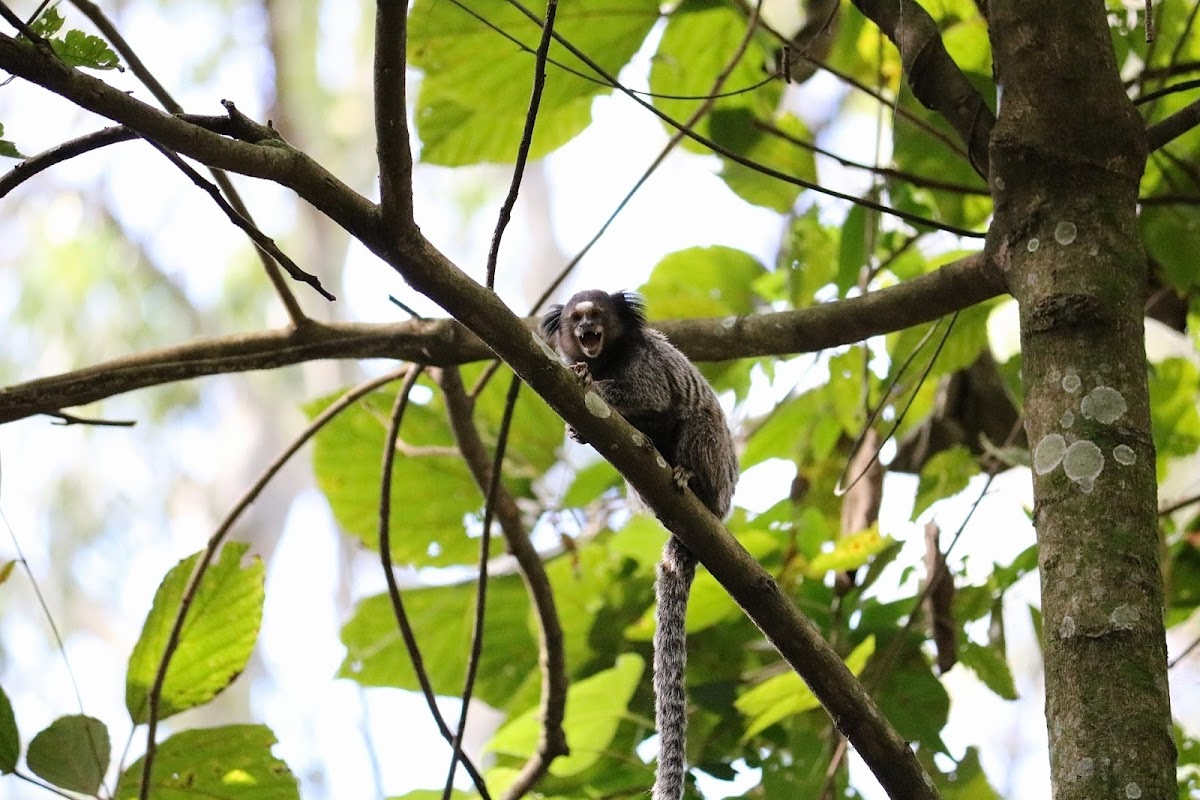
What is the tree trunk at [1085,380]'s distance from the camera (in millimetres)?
1864

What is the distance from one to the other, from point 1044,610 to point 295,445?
1.89 meters

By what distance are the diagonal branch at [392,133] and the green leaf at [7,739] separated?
60.0 inches

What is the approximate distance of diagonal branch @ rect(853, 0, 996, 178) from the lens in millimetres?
2559

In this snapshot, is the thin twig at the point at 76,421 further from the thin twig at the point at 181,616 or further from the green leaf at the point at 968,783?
the green leaf at the point at 968,783

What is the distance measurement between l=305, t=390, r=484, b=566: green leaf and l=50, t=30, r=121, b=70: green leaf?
2.22m

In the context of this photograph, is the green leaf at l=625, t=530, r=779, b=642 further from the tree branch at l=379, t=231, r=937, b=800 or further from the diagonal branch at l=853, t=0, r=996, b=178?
the diagonal branch at l=853, t=0, r=996, b=178

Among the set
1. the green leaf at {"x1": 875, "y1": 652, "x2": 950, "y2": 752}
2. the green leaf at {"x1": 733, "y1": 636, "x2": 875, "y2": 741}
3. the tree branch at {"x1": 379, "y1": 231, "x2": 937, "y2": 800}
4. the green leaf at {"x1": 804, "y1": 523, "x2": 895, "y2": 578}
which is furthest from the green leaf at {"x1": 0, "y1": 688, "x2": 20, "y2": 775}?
the green leaf at {"x1": 875, "y1": 652, "x2": 950, "y2": 752}

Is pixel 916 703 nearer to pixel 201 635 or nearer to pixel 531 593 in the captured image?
pixel 531 593

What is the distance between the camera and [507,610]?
13.8 feet

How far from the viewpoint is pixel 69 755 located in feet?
8.56

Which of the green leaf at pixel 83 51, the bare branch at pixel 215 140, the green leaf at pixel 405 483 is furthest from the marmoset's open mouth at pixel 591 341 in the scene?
the green leaf at pixel 83 51

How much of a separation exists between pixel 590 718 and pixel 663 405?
3.05 feet

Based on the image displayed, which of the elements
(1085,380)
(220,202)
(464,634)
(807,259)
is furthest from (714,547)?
(464,634)

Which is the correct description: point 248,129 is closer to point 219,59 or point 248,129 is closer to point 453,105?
point 453,105
